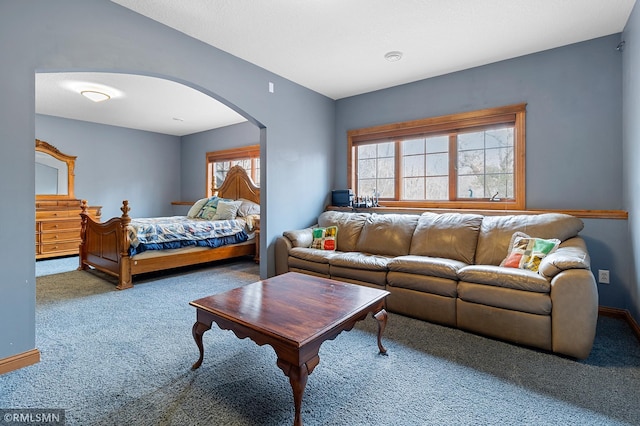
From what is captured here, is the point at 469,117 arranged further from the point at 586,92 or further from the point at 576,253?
the point at 576,253

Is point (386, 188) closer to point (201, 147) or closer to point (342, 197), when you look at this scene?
point (342, 197)

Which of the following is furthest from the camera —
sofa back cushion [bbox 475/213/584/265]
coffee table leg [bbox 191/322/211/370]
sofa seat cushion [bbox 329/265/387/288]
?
sofa seat cushion [bbox 329/265/387/288]

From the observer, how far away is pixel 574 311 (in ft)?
6.81

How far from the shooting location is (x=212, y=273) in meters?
4.50

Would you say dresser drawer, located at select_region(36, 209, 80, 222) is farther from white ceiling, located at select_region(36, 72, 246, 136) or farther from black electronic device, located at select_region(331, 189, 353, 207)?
black electronic device, located at select_region(331, 189, 353, 207)

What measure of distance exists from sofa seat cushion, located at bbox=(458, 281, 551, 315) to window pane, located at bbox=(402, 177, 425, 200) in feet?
5.89

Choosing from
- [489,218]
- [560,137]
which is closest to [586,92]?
[560,137]

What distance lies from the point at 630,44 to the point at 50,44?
4423mm

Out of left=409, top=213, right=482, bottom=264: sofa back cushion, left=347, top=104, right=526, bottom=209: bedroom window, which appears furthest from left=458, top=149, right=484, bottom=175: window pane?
left=409, top=213, right=482, bottom=264: sofa back cushion

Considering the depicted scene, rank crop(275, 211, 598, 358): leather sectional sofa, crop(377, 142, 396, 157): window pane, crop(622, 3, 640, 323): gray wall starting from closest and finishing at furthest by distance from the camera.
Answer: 1. crop(275, 211, 598, 358): leather sectional sofa
2. crop(622, 3, 640, 323): gray wall
3. crop(377, 142, 396, 157): window pane

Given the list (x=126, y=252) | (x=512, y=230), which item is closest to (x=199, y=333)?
(x=126, y=252)

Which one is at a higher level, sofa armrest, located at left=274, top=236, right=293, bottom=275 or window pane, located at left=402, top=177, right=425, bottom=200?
window pane, located at left=402, top=177, right=425, bottom=200

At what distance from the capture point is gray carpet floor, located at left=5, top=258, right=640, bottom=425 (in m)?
1.58

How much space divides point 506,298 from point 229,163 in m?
5.66
